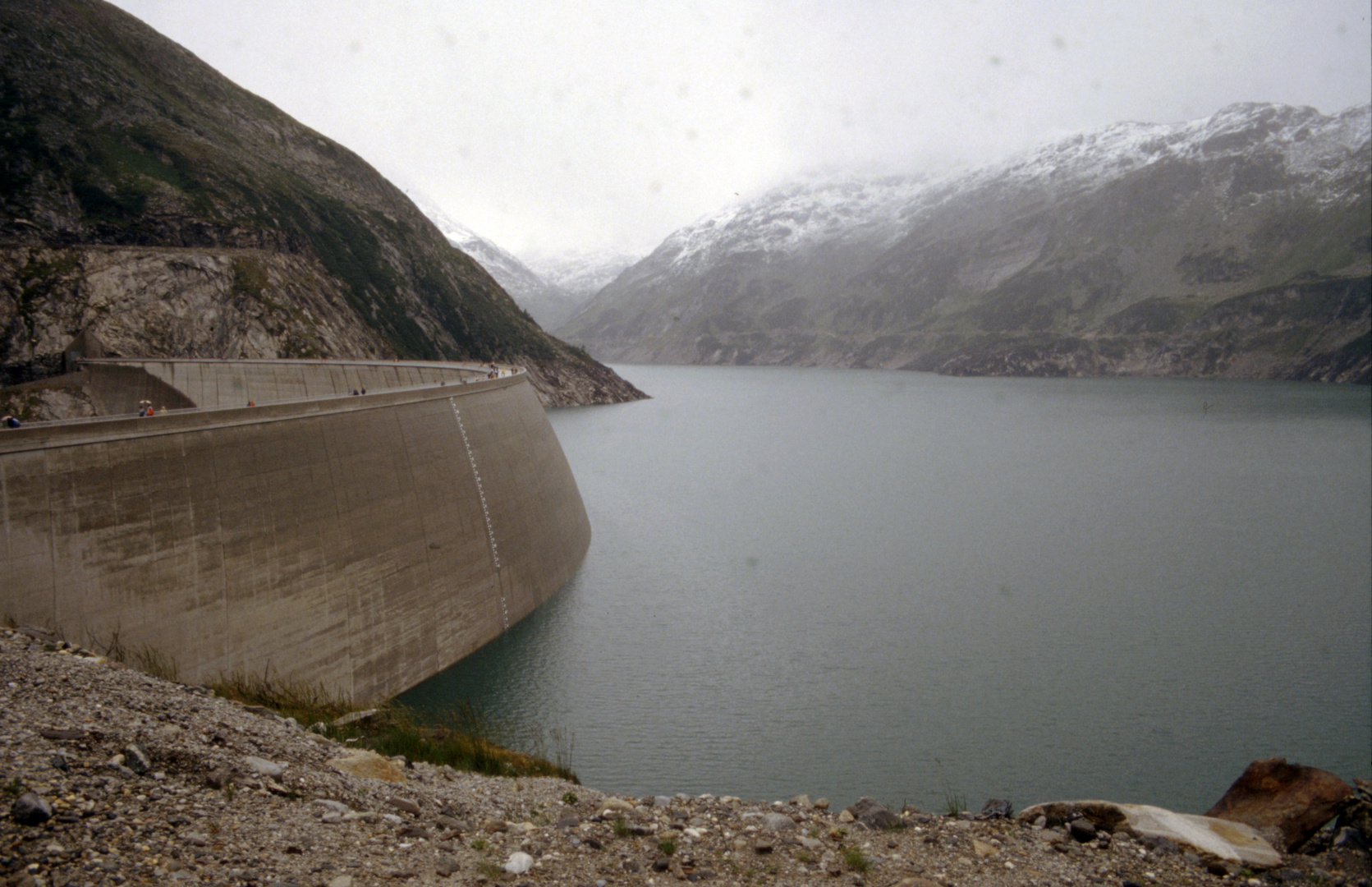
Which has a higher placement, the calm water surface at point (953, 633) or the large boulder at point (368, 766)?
the large boulder at point (368, 766)

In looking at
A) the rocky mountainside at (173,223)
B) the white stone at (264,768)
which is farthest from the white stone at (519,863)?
the rocky mountainside at (173,223)

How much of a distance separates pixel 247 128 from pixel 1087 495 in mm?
74625

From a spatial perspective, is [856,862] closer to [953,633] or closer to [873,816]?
[873,816]

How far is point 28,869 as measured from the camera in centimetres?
579

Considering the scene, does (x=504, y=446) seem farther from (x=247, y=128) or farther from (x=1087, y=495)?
(x=247, y=128)

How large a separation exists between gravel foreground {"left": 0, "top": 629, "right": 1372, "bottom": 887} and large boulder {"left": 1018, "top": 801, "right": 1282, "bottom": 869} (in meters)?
0.24

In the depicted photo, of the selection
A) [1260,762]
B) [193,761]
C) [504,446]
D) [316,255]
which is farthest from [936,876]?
[316,255]

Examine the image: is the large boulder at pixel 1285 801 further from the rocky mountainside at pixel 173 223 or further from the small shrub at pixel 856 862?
the rocky mountainside at pixel 173 223

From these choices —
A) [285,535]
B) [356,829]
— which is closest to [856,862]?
[356,829]

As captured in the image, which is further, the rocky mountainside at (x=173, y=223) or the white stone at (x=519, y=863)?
the rocky mountainside at (x=173, y=223)

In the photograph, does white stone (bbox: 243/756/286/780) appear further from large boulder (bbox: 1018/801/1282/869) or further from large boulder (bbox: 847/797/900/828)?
large boulder (bbox: 1018/801/1282/869)

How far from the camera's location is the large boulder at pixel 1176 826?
9.21 metres

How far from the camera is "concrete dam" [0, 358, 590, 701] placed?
525 inches

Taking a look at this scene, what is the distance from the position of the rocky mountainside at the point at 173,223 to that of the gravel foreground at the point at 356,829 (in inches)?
1565
